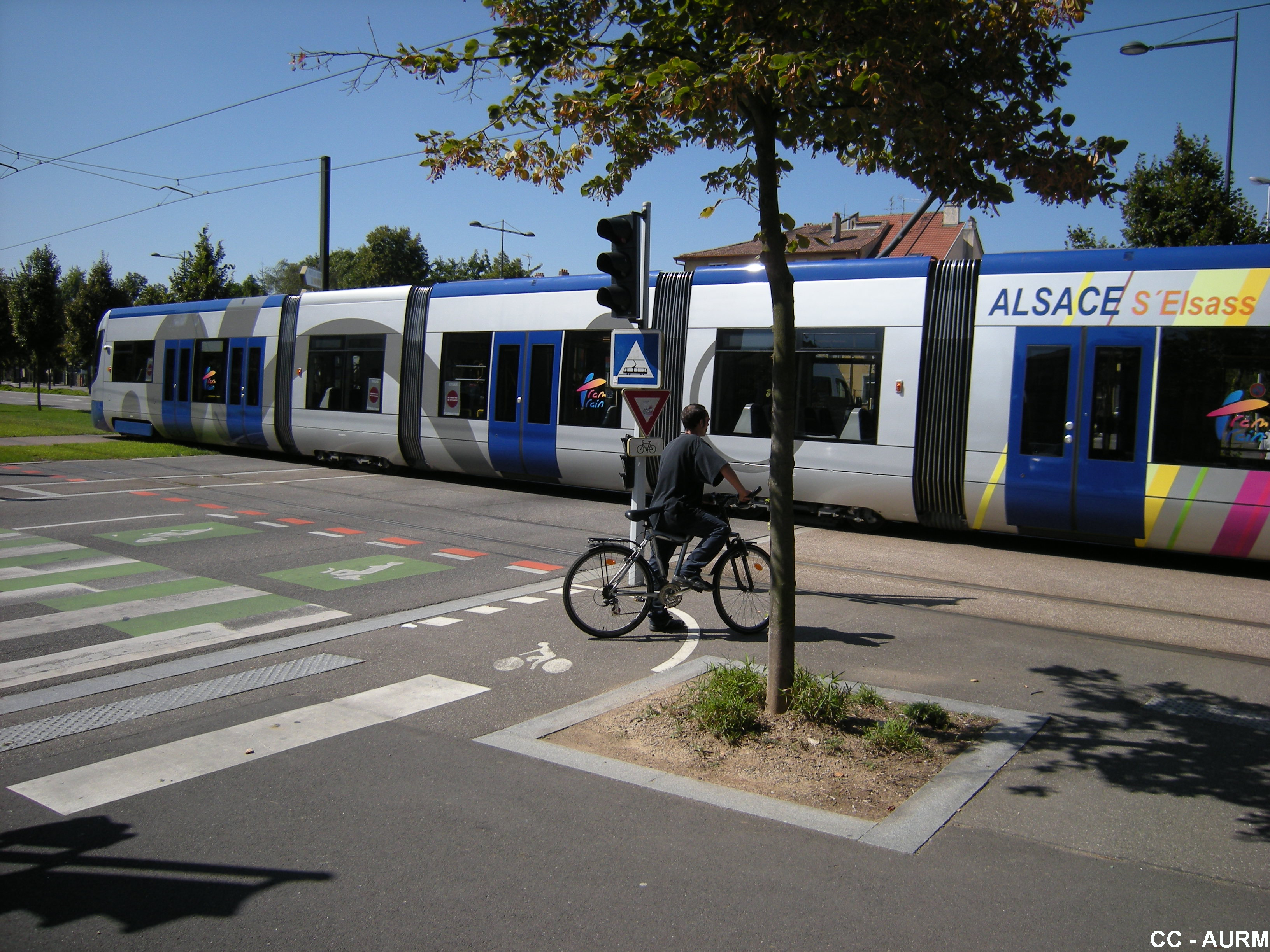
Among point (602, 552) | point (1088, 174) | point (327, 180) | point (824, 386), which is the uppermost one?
point (327, 180)

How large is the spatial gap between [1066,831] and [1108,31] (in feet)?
51.4

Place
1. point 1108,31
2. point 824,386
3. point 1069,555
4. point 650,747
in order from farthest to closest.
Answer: point 1108,31
point 824,386
point 1069,555
point 650,747

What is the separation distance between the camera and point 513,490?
16219 mm

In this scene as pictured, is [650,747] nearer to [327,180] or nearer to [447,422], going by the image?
[447,422]

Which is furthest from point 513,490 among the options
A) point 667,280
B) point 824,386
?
point 824,386

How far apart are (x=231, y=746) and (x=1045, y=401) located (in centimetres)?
906

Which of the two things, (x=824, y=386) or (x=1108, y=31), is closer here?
(x=824, y=386)

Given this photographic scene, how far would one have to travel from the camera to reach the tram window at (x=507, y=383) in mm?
15117

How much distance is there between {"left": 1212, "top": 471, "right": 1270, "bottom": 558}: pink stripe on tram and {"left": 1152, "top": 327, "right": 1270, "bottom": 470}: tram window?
0.49 feet

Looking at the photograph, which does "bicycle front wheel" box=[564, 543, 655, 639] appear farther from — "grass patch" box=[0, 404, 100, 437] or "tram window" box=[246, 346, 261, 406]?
"grass patch" box=[0, 404, 100, 437]

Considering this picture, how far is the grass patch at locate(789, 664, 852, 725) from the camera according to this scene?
498 cm

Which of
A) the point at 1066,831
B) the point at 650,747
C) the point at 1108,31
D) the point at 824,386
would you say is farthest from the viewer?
the point at 1108,31

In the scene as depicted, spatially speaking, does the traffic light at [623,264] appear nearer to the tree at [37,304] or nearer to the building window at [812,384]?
the building window at [812,384]

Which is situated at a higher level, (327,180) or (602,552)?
(327,180)
